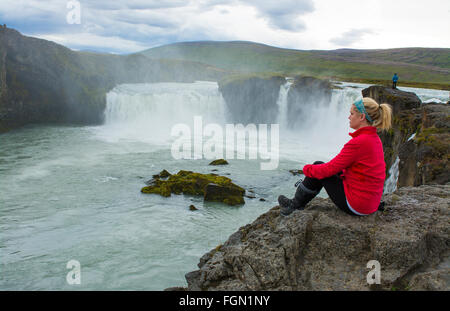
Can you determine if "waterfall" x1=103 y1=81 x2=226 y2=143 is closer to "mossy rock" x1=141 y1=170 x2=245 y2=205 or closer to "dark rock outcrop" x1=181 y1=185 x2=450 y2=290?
"mossy rock" x1=141 y1=170 x2=245 y2=205

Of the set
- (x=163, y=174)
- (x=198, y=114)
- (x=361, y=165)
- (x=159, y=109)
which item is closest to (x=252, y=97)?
(x=198, y=114)

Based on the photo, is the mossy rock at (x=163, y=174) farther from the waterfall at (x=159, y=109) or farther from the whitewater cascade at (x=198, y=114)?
the waterfall at (x=159, y=109)

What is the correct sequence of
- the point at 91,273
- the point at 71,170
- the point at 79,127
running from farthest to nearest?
the point at 79,127 → the point at 71,170 → the point at 91,273

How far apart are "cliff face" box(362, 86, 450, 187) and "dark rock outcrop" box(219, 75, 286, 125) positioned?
2958 centimetres

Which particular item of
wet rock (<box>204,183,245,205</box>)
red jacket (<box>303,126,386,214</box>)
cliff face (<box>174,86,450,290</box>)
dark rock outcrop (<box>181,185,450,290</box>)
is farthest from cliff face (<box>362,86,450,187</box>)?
wet rock (<box>204,183,245,205</box>)

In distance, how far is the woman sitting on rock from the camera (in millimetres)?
5980

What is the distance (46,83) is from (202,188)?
3822 centimetres

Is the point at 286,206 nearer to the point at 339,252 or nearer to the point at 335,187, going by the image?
the point at 335,187

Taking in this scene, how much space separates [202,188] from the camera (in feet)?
65.6

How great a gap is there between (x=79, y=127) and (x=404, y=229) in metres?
46.0

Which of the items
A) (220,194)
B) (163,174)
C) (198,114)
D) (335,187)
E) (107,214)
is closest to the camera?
(335,187)
